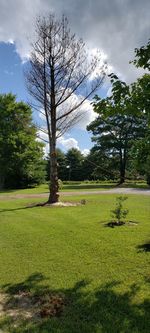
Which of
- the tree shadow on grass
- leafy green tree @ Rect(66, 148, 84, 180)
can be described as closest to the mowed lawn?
the tree shadow on grass

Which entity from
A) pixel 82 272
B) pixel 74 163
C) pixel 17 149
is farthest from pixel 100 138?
pixel 82 272

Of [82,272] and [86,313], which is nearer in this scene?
[86,313]

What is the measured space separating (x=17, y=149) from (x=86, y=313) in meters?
30.0

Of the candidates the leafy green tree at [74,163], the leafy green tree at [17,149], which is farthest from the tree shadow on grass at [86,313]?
the leafy green tree at [74,163]

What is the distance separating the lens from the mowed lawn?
376cm

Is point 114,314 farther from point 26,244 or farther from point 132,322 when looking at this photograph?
point 26,244

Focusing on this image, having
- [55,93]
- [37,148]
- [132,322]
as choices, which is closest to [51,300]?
[132,322]

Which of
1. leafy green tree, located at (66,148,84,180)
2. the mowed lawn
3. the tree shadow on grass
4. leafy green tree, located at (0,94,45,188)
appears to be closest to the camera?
the tree shadow on grass

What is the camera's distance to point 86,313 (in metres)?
3.99

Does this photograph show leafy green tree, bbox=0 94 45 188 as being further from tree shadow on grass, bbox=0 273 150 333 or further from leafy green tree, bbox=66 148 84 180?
tree shadow on grass, bbox=0 273 150 333

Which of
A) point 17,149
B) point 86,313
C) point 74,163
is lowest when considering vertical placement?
point 86,313

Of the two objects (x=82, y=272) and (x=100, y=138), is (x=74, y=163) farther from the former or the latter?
(x=82, y=272)

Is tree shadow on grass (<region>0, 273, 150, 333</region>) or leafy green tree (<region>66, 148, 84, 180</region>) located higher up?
leafy green tree (<region>66, 148, 84, 180</region>)

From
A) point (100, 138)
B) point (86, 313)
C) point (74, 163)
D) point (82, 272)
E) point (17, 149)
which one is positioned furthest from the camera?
point (74, 163)
